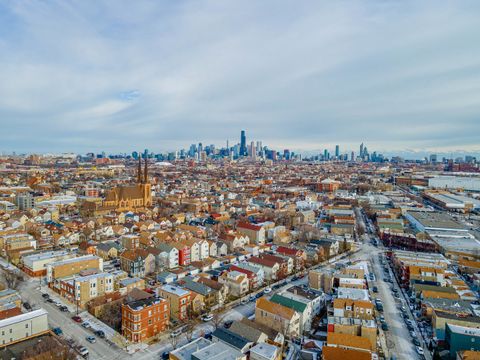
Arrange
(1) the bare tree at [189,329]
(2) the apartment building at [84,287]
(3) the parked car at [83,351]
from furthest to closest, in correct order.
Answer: (2) the apartment building at [84,287], (1) the bare tree at [189,329], (3) the parked car at [83,351]

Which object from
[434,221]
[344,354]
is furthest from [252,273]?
[434,221]

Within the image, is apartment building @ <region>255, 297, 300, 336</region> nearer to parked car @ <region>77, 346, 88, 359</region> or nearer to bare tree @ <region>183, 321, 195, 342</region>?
bare tree @ <region>183, 321, 195, 342</region>

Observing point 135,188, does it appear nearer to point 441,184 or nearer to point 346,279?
point 346,279

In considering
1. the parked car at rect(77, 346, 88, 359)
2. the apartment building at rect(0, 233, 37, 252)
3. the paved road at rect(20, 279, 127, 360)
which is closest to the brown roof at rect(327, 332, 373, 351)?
the paved road at rect(20, 279, 127, 360)

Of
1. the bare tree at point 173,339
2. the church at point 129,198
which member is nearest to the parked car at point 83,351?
the bare tree at point 173,339

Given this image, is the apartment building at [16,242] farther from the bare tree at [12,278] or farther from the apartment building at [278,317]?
the apartment building at [278,317]

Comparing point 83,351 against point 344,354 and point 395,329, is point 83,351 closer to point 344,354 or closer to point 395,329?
point 344,354

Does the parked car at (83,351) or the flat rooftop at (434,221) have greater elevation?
the flat rooftop at (434,221)

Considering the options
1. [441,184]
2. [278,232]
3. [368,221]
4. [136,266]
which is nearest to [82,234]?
[136,266]
